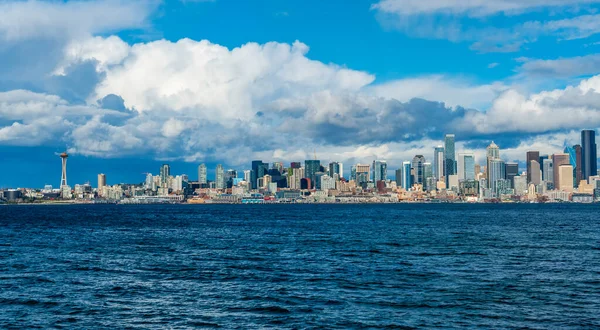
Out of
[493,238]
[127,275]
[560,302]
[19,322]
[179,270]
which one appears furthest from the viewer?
[493,238]

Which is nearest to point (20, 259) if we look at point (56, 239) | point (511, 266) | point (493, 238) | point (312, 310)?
point (56, 239)

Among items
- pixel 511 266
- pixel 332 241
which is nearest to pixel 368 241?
pixel 332 241

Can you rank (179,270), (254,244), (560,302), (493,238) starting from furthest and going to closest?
(493,238) < (254,244) < (179,270) < (560,302)

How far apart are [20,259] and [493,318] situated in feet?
172

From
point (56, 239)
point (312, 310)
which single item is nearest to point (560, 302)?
point (312, 310)

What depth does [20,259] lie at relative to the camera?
67.1m

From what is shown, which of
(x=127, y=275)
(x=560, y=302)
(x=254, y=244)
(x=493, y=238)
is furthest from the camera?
(x=493, y=238)

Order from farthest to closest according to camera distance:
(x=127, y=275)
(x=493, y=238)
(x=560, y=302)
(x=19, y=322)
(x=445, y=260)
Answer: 1. (x=493, y=238)
2. (x=445, y=260)
3. (x=127, y=275)
4. (x=560, y=302)
5. (x=19, y=322)

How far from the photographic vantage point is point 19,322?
3662 centimetres

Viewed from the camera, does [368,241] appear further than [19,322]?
Yes

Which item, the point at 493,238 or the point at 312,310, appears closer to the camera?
the point at 312,310

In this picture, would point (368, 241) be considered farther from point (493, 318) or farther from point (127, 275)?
point (493, 318)

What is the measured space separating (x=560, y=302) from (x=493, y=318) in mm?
7878

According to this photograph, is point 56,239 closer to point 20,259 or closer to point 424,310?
point 20,259
